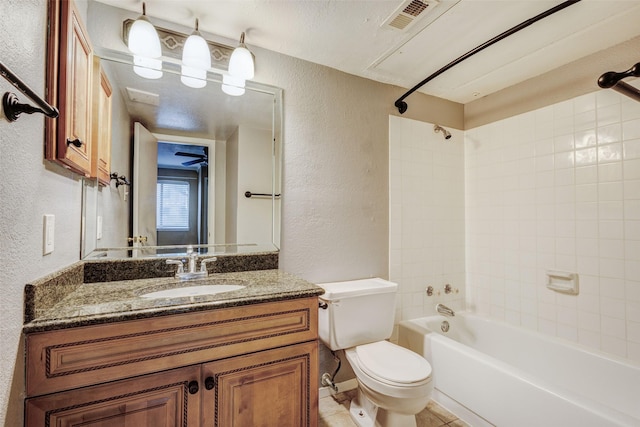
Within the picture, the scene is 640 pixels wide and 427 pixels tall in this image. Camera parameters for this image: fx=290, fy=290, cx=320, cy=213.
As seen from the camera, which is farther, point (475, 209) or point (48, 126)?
point (475, 209)

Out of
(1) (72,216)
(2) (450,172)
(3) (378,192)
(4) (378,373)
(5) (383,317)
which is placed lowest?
(4) (378,373)

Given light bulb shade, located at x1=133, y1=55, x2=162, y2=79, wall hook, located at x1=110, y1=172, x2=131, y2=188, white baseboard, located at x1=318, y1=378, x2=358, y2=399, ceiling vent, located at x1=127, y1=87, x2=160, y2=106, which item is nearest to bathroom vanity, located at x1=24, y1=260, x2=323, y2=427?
wall hook, located at x1=110, y1=172, x2=131, y2=188

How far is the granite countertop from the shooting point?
0.85 metres

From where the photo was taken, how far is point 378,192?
209 cm

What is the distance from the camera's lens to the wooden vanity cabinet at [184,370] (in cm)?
83

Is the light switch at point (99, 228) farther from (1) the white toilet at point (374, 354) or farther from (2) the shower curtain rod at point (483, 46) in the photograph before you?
(2) the shower curtain rod at point (483, 46)

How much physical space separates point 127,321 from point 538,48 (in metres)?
2.45

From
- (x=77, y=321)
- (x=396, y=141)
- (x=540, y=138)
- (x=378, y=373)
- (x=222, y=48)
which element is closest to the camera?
(x=77, y=321)

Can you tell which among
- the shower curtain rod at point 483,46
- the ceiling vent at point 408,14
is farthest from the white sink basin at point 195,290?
the shower curtain rod at point 483,46

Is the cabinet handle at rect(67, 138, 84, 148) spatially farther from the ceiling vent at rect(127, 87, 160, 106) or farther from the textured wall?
the ceiling vent at rect(127, 87, 160, 106)

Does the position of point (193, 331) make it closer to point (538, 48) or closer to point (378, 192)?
point (378, 192)

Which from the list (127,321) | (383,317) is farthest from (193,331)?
(383,317)

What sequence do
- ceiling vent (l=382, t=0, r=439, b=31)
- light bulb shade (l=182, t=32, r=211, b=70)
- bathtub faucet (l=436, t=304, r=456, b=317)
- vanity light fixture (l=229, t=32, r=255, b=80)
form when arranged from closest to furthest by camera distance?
ceiling vent (l=382, t=0, r=439, b=31) < light bulb shade (l=182, t=32, r=211, b=70) < vanity light fixture (l=229, t=32, r=255, b=80) < bathtub faucet (l=436, t=304, r=456, b=317)

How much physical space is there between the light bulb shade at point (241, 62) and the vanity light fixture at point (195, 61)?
122 mm
